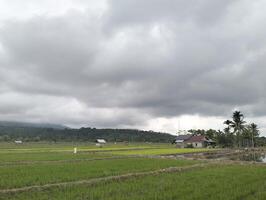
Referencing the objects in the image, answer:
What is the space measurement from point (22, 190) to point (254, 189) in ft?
35.3

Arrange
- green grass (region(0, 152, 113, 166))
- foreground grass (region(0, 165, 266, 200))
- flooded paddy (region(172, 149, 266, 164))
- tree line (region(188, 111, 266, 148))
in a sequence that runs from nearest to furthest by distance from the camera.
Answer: foreground grass (region(0, 165, 266, 200)) → green grass (region(0, 152, 113, 166)) → flooded paddy (region(172, 149, 266, 164)) → tree line (region(188, 111, 266, 148))

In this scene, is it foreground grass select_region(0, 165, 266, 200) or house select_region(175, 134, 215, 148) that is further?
house select_region(175, 134, 215, 148)

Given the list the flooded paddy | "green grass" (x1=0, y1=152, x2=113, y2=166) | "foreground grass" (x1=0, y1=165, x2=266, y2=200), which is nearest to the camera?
"foreground grass" (x1=0, y1=165, x2=266, y2=200)

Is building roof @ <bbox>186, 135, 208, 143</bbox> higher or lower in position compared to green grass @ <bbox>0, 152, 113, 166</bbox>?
higher

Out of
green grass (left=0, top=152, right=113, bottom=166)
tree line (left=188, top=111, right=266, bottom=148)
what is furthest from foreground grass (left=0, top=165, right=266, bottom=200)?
tree line (left=188, top=111, right=266, bottom=148)

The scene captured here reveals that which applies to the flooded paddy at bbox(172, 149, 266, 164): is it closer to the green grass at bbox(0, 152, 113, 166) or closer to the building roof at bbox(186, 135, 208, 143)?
the green grass at bbox(0, 152, 113, 166)

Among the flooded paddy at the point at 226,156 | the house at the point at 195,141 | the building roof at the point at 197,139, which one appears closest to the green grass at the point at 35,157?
the flooded paddy at the point at 226,156

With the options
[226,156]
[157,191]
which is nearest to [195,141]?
Answer: [226,156]

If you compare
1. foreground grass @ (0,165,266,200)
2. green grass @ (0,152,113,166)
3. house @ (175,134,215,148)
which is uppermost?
house @ (175,134,215,148)

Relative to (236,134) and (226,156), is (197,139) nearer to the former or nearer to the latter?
(236,134)

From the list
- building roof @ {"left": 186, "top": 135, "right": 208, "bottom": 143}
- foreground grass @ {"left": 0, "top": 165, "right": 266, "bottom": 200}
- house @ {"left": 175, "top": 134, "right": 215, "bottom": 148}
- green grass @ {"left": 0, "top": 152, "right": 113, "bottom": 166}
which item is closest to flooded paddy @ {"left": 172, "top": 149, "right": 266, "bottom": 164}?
green grass @ {"left": 0, "top": 152, "right": 113, "bottom": 166}

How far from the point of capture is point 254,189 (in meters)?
17.0

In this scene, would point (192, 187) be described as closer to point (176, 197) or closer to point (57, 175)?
point (176, 197)

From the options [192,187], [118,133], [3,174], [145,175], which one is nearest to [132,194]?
[192,187]
